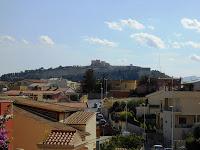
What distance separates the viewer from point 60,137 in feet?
61.2

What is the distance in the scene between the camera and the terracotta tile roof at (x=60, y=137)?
→ 18.1 metres

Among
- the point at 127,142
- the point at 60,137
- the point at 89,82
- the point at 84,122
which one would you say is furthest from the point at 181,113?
the point at 89,82

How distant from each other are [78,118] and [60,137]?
897cm

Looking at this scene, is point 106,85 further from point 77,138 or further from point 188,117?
point 77,138

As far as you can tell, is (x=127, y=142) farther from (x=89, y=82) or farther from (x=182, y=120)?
(x=89, y=82)

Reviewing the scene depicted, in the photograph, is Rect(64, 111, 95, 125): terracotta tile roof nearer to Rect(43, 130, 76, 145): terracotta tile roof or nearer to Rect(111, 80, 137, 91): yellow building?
Rect(43, 130, 76, 145): terracotta tile roof

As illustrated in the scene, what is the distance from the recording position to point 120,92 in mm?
119188

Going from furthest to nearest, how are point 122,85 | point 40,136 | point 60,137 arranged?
1. point 122,85
2. point 40,136
3. point 60,137

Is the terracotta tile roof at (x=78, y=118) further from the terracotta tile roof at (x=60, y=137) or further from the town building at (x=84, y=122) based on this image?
the terracotta tile roof at (x=60, y=137)

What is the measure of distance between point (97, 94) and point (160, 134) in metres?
62.1

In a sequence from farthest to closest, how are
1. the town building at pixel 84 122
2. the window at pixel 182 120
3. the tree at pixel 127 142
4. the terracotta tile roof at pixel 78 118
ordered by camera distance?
the window at pixel 182 120
the tree at pixel 127 142
the terracotta tile roof at pixel 78 118
the town building at pixel 84 122

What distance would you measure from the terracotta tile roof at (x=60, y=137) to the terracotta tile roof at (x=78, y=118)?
693 cm

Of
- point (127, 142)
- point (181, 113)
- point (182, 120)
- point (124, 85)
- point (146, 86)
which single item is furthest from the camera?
point (124, 85)

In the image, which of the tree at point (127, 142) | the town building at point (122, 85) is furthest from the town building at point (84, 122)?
the town building at point (122, 85)
